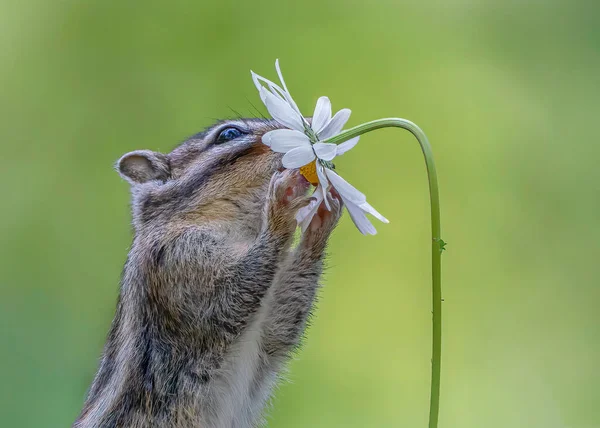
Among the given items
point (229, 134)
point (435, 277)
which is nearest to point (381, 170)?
point (229, 134)

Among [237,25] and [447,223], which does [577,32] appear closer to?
[447,223]

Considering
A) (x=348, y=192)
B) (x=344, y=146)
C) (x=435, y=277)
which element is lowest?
(x=435, y=277)

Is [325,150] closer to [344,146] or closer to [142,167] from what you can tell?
[344,146]

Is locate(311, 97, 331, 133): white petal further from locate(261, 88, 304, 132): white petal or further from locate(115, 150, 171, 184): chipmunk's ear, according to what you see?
locate(115, 150, 171, 184): chipmunk's ear

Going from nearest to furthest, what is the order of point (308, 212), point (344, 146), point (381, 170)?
1. point (344, 146)
2. point (308, 212)
3. point (381, 170)

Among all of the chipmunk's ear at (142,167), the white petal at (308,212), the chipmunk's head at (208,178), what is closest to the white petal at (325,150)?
the white petal at (308,212)

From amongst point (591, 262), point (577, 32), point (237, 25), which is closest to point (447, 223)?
point (591, 262)

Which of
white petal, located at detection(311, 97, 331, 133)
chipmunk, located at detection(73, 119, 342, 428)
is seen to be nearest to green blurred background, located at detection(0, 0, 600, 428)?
chipmunk, located at detection(73, 119, 342, 428)

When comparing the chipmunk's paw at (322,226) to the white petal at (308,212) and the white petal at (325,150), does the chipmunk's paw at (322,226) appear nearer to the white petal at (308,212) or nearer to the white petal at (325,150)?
the white petal at (308,212)
